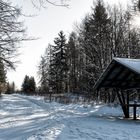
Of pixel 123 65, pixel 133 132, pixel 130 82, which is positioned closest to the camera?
pixel 133 132

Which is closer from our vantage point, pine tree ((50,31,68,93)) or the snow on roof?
the snow on roof

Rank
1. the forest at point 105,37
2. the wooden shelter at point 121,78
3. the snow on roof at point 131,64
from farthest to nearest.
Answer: the forest at point 105,37 < the wooden shelter at point 121,78 < the snow on roof at point 131,64

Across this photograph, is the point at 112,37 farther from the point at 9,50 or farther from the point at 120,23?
the point at 9,50

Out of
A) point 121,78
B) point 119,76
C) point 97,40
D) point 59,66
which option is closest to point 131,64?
point 119,76

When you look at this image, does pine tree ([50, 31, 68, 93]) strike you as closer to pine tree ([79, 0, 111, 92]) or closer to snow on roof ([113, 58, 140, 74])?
pine tree ([79, 0, 111, 92])

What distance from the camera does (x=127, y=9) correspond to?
137ft

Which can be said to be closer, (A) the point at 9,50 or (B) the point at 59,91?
(A) the point at 9,50

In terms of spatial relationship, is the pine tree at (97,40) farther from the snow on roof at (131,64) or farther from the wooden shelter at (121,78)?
the snow on roof at (131,64)

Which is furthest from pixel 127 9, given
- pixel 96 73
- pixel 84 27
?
pixel 96 73

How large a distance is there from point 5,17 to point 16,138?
726cm

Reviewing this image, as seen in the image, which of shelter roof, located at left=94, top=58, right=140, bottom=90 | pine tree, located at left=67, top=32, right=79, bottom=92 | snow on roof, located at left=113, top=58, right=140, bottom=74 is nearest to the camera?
snow on roof, located at left=113, top=58, right=140, bottom=74

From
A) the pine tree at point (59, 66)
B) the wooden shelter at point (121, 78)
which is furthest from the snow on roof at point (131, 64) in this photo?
the pine tree at point (59, 66)

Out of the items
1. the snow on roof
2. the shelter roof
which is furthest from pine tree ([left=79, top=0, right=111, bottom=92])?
the snow on roof

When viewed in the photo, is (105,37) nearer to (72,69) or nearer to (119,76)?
(119,76)
